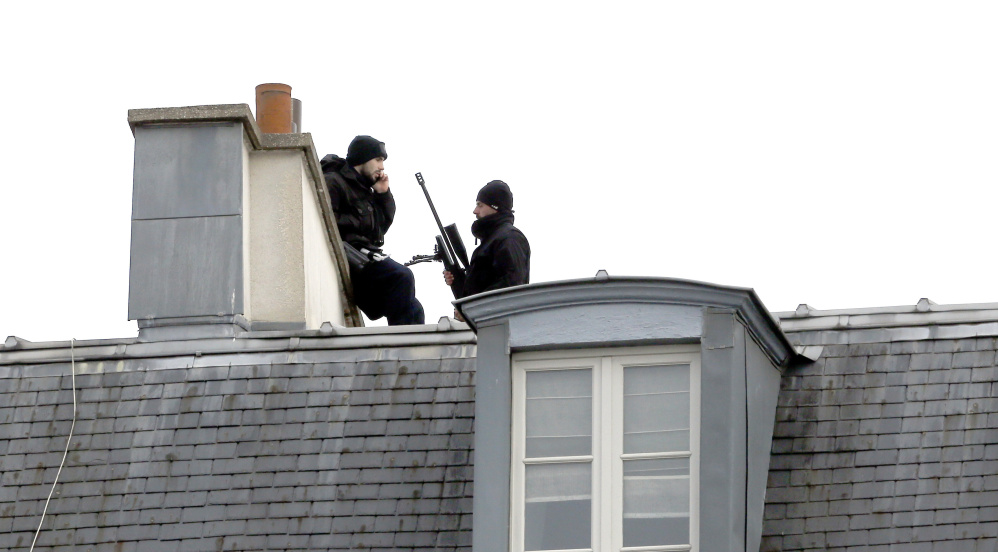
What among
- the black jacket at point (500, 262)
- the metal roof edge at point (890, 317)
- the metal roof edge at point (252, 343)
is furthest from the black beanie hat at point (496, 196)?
the metal roof edge at point (890, 317)

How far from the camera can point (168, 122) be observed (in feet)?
47.1

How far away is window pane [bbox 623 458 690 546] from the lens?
454 inches

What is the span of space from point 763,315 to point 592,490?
146cm

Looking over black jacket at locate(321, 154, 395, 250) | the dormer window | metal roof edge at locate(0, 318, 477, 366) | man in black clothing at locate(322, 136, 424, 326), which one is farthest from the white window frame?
black jacket at locate(321, 154, 395, 250)

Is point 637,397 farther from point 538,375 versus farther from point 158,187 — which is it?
point 158,187

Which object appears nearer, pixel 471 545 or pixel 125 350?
pixel 471 545

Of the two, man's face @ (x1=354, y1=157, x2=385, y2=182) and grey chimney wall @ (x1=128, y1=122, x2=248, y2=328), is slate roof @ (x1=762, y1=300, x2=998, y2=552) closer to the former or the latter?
grey chimney wall @ (x1=128, y1=122, x2=248, y2=328)

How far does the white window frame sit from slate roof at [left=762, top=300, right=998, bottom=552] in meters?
0.68

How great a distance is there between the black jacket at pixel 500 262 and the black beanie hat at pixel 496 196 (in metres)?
0.24

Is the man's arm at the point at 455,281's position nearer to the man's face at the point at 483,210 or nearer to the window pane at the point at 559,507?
the man's face at the point at 483,210

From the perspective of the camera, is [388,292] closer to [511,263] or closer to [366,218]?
[366,218]

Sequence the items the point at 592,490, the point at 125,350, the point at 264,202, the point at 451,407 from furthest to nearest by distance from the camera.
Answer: the point at 264,202 < the point at 125,350 < the point at 451,407 < the point at 592,490

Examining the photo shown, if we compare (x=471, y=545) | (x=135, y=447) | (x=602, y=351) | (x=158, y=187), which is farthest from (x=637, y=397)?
(x=158, y=187)

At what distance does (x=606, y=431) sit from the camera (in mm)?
11703
